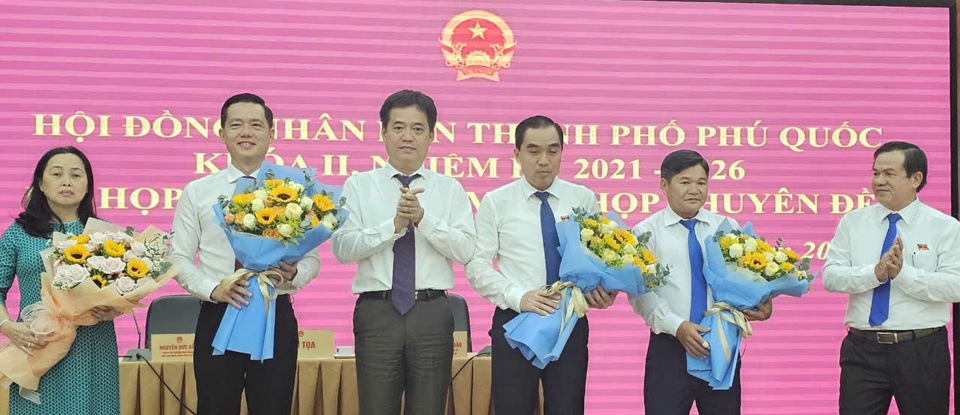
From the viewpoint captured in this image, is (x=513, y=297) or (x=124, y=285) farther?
(x=513, y=297)

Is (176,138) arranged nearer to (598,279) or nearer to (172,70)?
(172,70)

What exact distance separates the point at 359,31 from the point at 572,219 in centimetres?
231

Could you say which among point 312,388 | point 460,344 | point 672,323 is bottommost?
point 312,388

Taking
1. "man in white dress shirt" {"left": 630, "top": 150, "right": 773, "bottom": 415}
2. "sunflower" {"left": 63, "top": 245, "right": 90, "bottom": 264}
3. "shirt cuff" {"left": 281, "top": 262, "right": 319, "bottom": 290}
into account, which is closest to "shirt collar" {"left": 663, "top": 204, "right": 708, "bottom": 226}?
"man in white dress shirt" {"left": 630, "top": 150, "right": 773, "bottom": 415}

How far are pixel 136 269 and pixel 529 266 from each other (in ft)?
4.14

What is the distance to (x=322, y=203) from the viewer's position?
2.65 m

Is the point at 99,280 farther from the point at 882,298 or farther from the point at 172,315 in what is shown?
the point at 882,298

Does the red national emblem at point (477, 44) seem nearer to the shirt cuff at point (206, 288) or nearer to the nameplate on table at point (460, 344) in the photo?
the nameplate on table at point (460, 344)

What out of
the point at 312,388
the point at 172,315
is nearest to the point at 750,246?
the point at 312,388

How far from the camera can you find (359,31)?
15.5 feet

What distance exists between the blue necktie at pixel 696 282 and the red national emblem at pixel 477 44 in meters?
1.99

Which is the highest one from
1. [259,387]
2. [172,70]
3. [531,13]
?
[531,13]

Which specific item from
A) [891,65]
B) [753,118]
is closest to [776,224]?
[753,118]

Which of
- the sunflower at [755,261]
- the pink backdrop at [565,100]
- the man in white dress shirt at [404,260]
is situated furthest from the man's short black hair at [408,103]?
the pink backdrop at [565,100]
